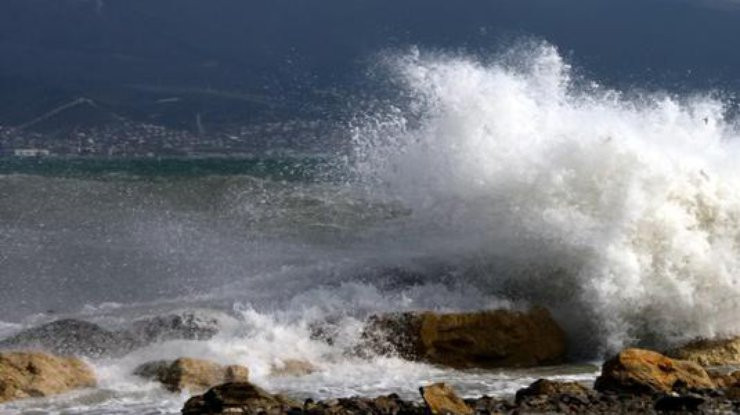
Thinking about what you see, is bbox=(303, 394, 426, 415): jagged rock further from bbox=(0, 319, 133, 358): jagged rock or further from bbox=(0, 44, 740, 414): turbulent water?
bbox=(0, 319, 133, 358): jagged rock

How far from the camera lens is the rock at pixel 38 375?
9.92m

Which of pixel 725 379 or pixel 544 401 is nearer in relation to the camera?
pixel 544 401

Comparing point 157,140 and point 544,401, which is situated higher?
point 157,140

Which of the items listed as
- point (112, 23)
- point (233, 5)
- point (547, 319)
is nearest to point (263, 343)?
point (547, 319)

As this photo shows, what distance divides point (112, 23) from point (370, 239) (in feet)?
278

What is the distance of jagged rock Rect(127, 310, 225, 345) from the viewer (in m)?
12.0

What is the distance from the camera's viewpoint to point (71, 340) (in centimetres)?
1174

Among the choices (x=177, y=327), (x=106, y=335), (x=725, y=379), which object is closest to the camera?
(x=725, y=379)

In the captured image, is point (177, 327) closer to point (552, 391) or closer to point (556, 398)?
point (552, 391)

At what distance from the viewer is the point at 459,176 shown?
15500mm

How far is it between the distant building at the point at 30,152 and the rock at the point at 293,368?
31989 mm

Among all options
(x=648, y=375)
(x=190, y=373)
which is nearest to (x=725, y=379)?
(x=648, y=375)

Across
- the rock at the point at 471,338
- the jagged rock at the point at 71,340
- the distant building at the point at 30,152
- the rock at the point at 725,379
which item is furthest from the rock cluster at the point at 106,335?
the distant building at the point at 30,152

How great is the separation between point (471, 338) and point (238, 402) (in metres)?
3.68
